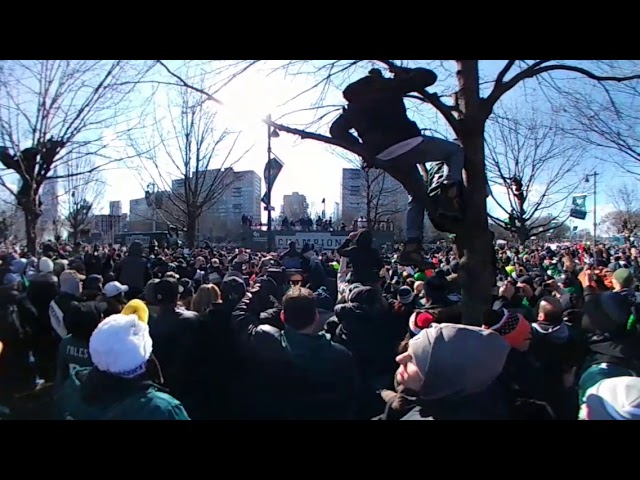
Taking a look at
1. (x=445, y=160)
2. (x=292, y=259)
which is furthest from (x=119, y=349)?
(x=292, y=259)

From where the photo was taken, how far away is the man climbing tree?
337 centimetres

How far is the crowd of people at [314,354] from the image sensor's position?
89.1 inches

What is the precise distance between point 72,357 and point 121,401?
1.37 metres

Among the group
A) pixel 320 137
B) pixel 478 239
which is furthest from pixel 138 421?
pixel 478 239

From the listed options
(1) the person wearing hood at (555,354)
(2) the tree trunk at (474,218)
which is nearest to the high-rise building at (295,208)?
(2) the tree trunk at (474,218)

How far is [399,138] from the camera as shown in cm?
348

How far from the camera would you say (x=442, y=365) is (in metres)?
2.16

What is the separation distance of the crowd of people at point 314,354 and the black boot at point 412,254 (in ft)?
0.29

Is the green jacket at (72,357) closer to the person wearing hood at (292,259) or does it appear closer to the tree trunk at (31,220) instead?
the tree trunk at (31,220)

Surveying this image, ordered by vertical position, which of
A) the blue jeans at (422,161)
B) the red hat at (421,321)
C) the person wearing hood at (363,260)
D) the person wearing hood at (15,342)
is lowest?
the person wearing hood at (15,342)

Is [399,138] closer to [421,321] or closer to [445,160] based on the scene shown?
[445,160]

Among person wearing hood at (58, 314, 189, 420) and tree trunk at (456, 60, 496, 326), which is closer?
person wearing hood at (58, 314, 189, 420)

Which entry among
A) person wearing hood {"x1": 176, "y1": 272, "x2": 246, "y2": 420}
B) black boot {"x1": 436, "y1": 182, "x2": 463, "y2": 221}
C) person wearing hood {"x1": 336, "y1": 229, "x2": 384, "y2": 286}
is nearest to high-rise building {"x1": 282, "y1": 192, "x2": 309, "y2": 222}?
person wearing hood {"x1": 336, "y1": 229, "x2": 384, "y2": 286}

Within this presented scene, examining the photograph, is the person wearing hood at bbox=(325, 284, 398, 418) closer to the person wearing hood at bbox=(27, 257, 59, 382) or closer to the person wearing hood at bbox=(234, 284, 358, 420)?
the person wearing hood at bbox=(234, 284, 358, 420)
